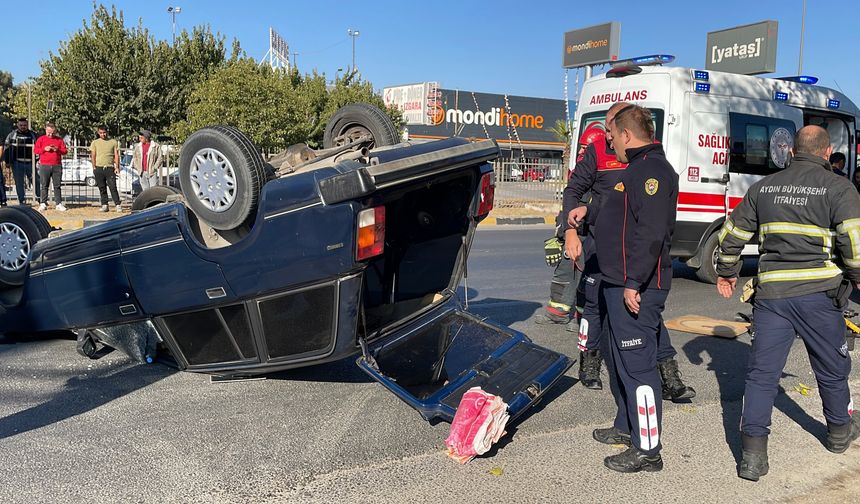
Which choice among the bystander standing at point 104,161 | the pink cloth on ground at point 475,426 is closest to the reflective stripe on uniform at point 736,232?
the pink cloth on ground at point 475,426

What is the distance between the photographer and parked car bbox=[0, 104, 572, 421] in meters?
3.95

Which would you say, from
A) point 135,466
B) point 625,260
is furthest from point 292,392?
point 625,260

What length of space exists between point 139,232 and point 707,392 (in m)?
3.83

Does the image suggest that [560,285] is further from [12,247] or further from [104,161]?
[104,161]

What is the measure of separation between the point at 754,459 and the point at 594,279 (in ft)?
5.82

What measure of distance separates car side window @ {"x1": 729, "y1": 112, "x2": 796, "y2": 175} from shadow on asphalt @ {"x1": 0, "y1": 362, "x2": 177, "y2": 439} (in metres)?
7.40

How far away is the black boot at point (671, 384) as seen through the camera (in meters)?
4.84

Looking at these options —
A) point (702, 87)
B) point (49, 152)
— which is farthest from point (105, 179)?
point (702, 87)

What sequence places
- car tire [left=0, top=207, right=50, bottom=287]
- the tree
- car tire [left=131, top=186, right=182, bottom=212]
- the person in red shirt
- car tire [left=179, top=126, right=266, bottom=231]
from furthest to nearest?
the tree → the person in red shirt → car tire [left=0, top=207, right=50, bottom=287] → car tire [left=131, top=186, right=182, bottom=212] → car tire [left=179, top=126, right=266, bottom=231]

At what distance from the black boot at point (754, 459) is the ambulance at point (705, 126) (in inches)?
222

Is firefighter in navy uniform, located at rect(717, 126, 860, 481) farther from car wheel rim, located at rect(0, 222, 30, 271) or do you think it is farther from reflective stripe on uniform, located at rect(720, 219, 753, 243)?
car wheel rim, located at rect(0, 222, 30, 271)

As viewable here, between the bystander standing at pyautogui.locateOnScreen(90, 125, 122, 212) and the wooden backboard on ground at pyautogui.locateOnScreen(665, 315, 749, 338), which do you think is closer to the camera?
the wooden backboard on ground at pyautogui.locateOnScreen(665, 315, 749, 338)

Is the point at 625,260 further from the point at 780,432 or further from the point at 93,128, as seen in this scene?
the point at 93,128

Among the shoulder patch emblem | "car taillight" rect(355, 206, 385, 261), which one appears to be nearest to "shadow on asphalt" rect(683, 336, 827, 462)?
the shoulder patch emblem
